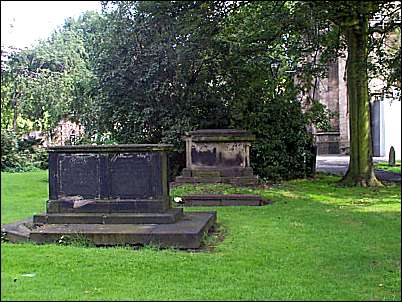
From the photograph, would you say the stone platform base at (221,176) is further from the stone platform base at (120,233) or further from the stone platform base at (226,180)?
the stone platform base at (120,233)

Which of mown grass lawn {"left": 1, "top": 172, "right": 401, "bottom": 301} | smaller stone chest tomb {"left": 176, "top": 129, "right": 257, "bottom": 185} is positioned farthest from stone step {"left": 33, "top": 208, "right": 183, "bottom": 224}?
smaller stone chest tomb {"left": 176, "top": 129, "right": 257, "bottom": 185}

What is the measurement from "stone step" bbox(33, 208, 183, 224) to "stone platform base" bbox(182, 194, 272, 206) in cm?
457

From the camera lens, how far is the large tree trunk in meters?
17.7

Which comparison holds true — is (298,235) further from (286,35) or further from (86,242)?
(286,35)

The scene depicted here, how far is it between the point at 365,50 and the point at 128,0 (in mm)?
6947

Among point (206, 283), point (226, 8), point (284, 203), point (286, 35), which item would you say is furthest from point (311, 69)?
point (206, 283)

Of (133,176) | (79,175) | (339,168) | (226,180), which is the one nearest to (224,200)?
(226,180)

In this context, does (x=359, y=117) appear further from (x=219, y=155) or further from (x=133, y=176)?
(x=133, y=176)

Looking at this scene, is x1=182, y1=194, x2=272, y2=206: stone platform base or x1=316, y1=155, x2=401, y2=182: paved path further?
x1=182, y1=194, x2=272, y2=206: stone platform base

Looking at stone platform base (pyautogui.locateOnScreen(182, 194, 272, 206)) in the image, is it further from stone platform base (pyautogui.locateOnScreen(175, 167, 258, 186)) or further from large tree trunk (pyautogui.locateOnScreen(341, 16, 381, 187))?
large tree trunk (pyautogui.locateOnScreen(341, 16, 381, 187))

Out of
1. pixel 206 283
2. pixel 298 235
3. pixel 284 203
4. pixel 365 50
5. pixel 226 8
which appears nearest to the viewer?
pixel 206 283

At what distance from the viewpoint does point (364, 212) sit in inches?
464

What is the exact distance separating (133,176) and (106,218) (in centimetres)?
81

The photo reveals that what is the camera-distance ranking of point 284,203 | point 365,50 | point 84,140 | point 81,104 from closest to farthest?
point 284,203 < point 365,50 < point 84,140 < point 81,104
